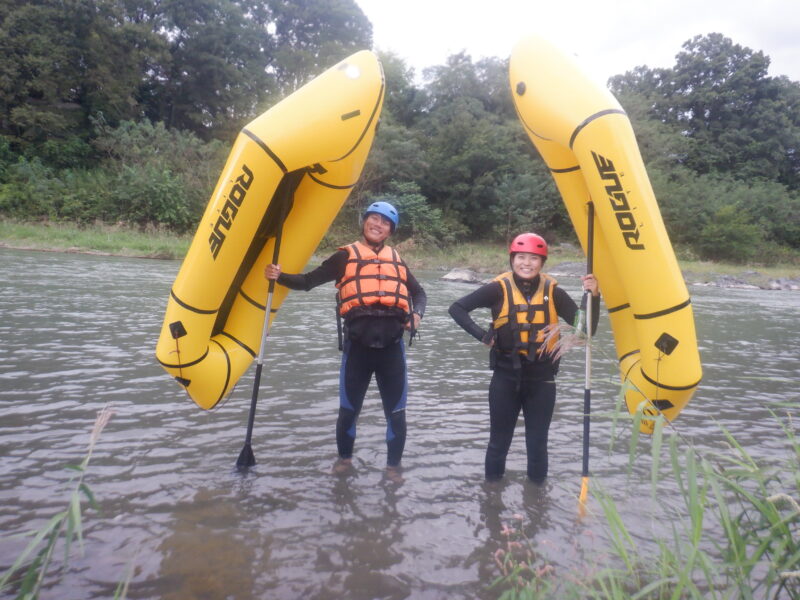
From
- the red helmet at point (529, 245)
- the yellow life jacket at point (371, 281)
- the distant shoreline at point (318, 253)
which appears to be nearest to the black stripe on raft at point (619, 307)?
the red helmet at point (529, 245)

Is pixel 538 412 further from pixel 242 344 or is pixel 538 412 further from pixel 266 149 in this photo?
pixel 266 149

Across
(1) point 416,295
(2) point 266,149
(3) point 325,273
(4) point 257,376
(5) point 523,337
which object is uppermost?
(2) point 266,149

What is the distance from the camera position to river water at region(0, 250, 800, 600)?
2.30m

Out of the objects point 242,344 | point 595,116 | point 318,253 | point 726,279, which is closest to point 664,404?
point 595,116

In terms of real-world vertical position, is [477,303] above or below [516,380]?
above

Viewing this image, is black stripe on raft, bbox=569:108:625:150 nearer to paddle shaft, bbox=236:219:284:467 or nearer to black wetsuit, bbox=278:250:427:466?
black wetsuit, bbox=278:250:427:466

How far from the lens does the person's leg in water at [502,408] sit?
300 cm

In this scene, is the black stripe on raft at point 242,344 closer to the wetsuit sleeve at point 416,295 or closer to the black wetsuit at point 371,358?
the black wetsuit at point 371,358

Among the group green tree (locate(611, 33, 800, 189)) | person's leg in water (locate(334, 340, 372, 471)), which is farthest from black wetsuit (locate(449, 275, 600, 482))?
green tree (locate(611, 33, 800, 189))

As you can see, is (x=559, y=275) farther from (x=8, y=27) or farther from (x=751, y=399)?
→ (x=8, y=27)

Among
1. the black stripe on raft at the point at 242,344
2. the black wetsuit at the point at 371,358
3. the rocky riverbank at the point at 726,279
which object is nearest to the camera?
the black wetsuit at the point at 371,358

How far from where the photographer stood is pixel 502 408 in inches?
119

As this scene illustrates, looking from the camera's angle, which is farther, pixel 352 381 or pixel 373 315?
pixel 352 381

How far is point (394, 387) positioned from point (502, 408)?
25.6 inches
